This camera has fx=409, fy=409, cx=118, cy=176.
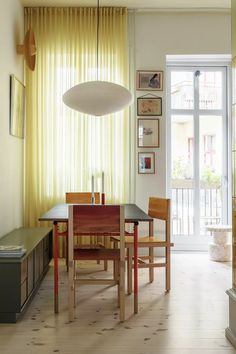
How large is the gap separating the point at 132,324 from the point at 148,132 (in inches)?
116

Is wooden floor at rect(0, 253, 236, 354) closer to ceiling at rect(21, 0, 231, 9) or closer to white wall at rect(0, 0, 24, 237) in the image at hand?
white wall at rect(0, 0, 24, 237)

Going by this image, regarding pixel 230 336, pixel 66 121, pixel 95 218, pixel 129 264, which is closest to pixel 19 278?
pixel 95 218

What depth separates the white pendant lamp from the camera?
3.18m

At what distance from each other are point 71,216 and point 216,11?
12.6 feet

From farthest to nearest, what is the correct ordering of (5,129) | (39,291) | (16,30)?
(16,30) < (5,129) < (39,291)

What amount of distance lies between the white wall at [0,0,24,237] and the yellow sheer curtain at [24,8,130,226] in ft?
0.73

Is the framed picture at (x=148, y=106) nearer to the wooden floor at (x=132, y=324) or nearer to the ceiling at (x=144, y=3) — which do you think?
the ceiling at (x=144, y=3)

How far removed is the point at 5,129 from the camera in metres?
4.15

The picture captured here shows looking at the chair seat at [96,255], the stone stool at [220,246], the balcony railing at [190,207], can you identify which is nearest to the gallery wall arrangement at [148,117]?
the balcony railing at [190,207]

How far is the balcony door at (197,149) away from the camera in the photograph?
18.6 feet

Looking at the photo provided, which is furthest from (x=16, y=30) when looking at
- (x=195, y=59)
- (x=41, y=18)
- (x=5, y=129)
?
(x=195, y=59)

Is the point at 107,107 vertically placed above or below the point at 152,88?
below

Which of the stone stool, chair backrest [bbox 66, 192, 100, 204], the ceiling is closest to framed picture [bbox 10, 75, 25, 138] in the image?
chair backrest [bbox 66, 192, 100, 204]

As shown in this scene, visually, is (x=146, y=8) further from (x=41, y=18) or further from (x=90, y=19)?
(x=41, y=18)
